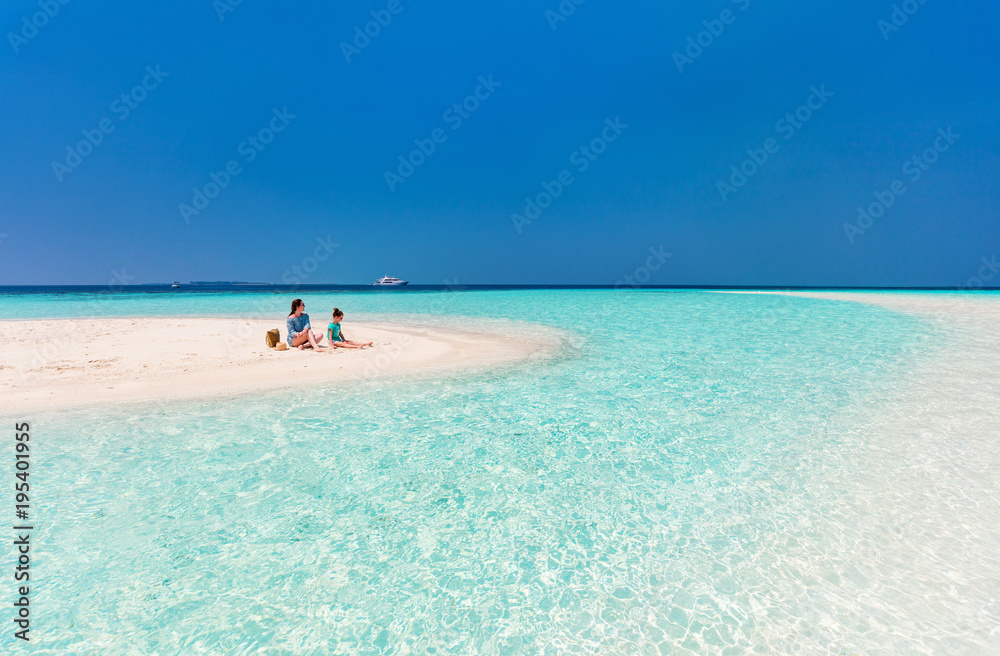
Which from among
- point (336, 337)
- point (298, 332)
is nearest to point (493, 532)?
point (336, 337)

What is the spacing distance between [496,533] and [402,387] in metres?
5.16

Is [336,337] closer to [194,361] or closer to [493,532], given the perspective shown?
[194,361]

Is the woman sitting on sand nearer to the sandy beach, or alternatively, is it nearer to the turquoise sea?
the sandy beach

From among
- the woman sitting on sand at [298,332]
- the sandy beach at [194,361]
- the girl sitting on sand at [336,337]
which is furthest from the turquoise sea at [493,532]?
the girl sitting on sand at [336,337]

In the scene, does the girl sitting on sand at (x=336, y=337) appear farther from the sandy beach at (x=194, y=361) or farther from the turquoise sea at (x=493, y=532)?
the turquoise sea at (x=493, y=532)

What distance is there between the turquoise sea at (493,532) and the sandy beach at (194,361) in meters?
1.32

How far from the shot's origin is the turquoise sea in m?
2.79

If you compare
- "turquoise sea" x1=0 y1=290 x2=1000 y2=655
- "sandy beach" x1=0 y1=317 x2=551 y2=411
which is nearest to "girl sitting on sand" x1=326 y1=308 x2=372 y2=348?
"sandy beach" x1=0 y1=317 x2=551 y2=411

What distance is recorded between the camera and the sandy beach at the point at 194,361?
812cm

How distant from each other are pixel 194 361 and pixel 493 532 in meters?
9.99

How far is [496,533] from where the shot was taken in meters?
3.84

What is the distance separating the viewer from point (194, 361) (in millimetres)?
10648

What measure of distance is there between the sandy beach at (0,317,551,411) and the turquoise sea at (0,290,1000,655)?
1.32 m

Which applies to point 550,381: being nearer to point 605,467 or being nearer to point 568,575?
point 605,467
